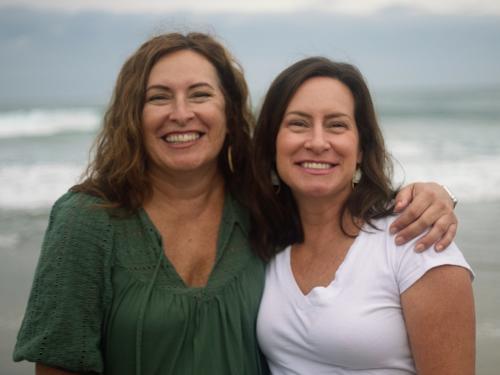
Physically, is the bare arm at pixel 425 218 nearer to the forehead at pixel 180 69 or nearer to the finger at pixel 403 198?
the finger at pixel 403 198

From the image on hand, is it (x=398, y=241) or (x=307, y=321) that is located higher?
(x=398, y=241)

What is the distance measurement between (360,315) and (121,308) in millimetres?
1088

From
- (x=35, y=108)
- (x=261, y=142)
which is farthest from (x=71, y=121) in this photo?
(x=261, y=142)

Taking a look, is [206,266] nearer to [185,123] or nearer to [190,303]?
[190,303]

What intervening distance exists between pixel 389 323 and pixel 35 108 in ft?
90.0

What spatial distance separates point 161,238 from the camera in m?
3.07

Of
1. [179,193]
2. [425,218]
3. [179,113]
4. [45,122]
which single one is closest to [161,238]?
[179,193]

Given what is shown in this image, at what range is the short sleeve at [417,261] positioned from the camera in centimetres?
264

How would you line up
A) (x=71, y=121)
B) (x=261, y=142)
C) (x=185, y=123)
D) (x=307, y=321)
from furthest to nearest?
(x=71, y=121) → (x=261, y=142) → (x=185, y=123) → (x=307, y=321)

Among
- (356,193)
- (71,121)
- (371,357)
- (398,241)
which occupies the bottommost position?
(371,357)

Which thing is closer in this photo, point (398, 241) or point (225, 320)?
point (398, 241)

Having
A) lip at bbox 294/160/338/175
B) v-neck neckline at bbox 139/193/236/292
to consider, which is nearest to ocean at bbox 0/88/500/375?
lip at bbox 294/160/338/175

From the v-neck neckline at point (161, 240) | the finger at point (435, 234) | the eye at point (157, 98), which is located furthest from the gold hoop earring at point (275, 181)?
the finger at point (435, 234)

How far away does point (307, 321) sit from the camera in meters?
2.88
